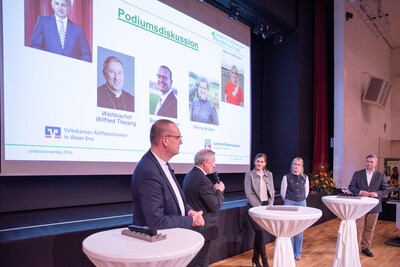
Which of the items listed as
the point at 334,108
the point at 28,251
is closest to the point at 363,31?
the point at 334,108

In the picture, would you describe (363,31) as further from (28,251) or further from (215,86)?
(28,251)

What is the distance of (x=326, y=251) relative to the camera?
4.41 metres

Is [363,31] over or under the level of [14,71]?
over

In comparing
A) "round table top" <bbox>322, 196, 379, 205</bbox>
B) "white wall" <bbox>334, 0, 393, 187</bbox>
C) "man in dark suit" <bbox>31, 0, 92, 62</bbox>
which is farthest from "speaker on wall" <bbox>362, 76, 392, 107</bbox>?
"man in dark suit" <bbox>31, 0, 92, 62</bbox>

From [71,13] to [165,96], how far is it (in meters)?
1.45

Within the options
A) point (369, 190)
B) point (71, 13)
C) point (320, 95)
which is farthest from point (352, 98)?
point (71, 13)

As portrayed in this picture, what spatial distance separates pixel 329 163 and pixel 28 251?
6788 mm

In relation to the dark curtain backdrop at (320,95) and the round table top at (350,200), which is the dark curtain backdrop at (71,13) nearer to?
the round table top at (350,200)

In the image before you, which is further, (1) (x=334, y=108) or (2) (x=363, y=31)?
(2) (x=363, y=31)

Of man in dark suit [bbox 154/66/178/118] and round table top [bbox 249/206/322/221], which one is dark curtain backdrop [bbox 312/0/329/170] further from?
round table top [bbox 249/206/322/221]

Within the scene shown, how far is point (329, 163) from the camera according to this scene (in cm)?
743

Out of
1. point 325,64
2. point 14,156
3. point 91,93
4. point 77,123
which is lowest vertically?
point 14,156

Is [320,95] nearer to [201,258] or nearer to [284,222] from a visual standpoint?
[284,222]

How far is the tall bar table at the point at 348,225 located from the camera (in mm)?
3383
